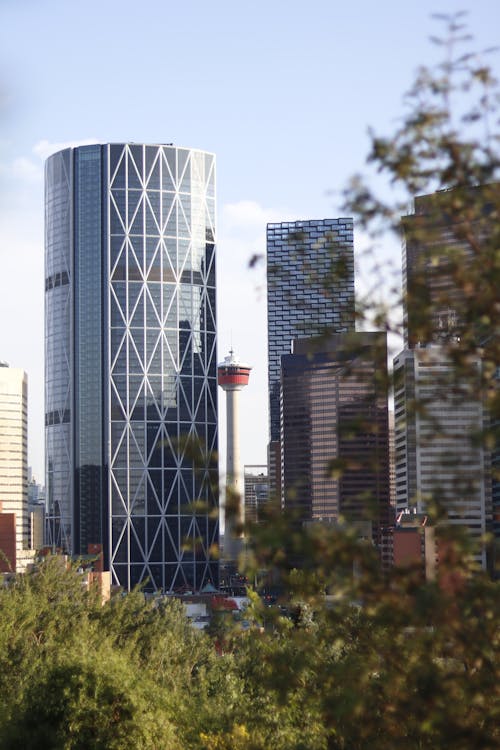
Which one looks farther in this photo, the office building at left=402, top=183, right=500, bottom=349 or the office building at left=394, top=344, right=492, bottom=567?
the office building at left=402, top=183, right=500, bottom=349

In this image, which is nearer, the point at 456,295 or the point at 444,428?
the point at 444,428

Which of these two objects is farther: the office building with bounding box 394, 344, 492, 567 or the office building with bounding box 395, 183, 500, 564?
the office building with bounding box 395, 183, 500, 564

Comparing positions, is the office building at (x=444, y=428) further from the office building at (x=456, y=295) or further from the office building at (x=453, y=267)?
the office building at (x=453, y=267)

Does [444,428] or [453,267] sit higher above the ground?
[453,267]

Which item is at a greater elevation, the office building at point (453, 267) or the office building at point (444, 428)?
the office building at point (453, 267)

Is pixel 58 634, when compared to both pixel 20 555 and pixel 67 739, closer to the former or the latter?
pixel 67 739

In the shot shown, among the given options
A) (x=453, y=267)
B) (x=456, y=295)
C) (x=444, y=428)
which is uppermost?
(x=453, y=267)

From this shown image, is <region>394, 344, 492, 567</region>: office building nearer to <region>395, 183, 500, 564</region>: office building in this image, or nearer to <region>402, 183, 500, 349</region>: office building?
<region>395, 183, 500, 564</region>: office building

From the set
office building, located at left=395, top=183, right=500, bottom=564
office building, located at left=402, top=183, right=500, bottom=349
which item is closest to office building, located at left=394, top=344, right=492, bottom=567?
office building, located at left=395, top=183, right=500, bottom=564

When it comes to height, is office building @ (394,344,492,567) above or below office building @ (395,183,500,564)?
below

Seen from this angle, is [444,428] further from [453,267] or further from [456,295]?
[453,267]

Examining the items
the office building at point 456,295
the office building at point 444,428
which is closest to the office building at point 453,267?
the office building at point 456,295

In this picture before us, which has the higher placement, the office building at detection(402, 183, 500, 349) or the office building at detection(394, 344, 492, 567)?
the office building at detection(402, 183, 500, 349)

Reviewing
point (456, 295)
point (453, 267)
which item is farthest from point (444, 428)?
point (453, 267)
